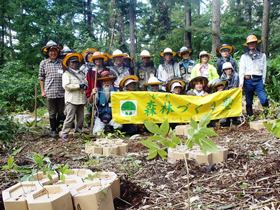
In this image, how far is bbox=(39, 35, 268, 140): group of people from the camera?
25.1 feet

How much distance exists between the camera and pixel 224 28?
22.4m

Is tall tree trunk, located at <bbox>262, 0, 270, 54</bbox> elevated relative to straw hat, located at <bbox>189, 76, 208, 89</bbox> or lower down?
elevated

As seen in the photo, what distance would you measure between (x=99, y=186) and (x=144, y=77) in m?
6.58

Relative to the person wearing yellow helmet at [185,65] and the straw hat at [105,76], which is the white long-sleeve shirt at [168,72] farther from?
the straw hat at [105,76]

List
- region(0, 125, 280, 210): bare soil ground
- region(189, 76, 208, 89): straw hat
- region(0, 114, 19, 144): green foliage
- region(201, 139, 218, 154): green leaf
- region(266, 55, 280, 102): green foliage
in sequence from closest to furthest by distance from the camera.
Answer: region(201, 139, 218, 154): green leaf
region(0, 125, 280, 210): bare soil ground
region(0, 114, 19, 144): green foliage
region(189, 76, 208, 89): straw hat
region(266, 55, 280, 102): green foliage

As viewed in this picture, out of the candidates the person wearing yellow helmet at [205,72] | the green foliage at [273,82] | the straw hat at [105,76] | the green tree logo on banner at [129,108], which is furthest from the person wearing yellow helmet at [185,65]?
the green foliage at [273,82]

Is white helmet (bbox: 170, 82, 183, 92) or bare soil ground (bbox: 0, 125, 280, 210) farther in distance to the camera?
white helmet (bbox: 170, 82, 183, 92)

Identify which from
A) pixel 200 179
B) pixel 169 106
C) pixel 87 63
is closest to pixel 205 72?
pixel 169 106

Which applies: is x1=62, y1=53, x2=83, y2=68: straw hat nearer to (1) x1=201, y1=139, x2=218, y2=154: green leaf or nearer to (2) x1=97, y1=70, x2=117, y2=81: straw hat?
(2) x1=97, y1=70, x2=117, y2=81: straw hat

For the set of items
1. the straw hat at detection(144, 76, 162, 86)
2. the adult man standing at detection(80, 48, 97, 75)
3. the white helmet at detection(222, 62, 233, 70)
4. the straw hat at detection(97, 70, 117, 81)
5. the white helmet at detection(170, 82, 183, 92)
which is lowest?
the white helmet at detection(170, 82, 183, 92)

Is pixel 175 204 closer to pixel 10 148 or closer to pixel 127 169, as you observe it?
pixel 127 169

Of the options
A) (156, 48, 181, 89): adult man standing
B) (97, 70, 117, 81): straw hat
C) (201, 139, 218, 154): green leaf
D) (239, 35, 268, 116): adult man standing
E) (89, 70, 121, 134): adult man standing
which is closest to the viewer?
(201, 139, 218, 154): green leaf

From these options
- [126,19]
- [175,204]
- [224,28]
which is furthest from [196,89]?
[126,19]

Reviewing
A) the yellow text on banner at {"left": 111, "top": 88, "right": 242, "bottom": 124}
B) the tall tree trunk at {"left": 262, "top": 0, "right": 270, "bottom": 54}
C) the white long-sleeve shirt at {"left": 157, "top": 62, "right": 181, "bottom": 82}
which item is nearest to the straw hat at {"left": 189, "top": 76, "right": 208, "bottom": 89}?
the yellow text on banner at {"left": 111, "top": 88, "right": 242, "bottom": 124}
